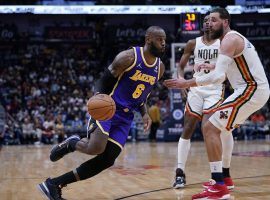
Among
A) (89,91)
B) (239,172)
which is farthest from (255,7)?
(239,172)

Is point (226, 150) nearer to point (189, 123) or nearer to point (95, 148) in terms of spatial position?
point (189, 123)

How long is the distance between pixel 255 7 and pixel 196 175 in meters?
15.4

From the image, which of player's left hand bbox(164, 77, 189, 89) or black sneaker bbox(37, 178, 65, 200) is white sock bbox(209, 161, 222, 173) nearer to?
player's left hand bbox(164, 77, 189, 89)

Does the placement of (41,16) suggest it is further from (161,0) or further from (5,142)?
(5,142)

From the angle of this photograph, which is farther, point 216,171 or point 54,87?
point 54,87

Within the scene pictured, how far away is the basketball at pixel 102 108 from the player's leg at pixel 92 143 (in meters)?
0.15

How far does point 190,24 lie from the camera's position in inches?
641

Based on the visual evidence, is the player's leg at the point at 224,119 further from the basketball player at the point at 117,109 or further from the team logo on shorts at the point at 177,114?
the team logo on shorts at the point at 177,114

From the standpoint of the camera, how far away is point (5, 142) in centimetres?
1722

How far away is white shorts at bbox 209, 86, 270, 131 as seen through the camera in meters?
5.09

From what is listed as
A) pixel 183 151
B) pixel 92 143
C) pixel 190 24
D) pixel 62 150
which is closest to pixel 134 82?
pixel 92 143

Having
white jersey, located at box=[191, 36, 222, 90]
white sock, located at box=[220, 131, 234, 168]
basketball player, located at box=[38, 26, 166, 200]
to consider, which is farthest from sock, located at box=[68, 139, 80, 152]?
white jersey, located at box=[191, 36, 222, 90]

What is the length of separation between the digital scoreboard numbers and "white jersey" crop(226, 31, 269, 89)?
1116 cm

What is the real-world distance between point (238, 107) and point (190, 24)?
1147 centimetres
